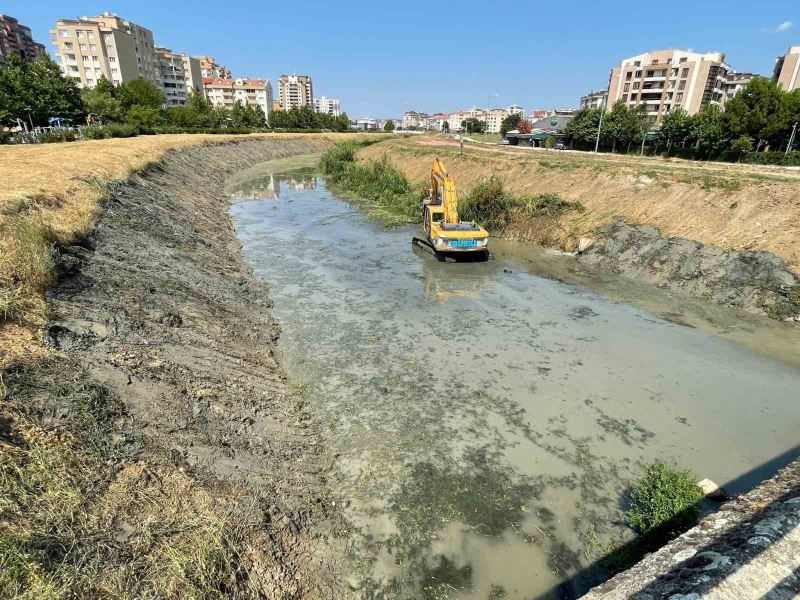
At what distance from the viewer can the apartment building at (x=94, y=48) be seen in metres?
83.9

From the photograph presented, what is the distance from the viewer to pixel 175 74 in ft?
362

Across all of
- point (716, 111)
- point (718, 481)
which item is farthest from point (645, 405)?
point (716, 111)

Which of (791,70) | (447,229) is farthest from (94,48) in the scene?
(791,70)

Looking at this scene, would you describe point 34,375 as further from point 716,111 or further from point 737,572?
point 716,111

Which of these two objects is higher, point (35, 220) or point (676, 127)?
point (676, 127)

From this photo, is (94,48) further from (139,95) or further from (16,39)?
(16,39)

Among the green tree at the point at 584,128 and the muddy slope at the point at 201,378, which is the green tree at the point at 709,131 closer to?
the green tree at the point at 584,128

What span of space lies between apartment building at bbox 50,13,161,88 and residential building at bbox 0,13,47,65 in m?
32.0

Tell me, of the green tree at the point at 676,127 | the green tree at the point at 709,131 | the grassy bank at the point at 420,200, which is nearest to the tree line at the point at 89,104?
the grassy bank at the point at 420,200

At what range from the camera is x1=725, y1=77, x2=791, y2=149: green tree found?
4212 cm

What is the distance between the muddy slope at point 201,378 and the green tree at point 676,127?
53.8 m

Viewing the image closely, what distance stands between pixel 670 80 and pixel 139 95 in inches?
3777

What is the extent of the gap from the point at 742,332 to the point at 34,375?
59.5ft

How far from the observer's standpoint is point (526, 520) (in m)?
6.76
